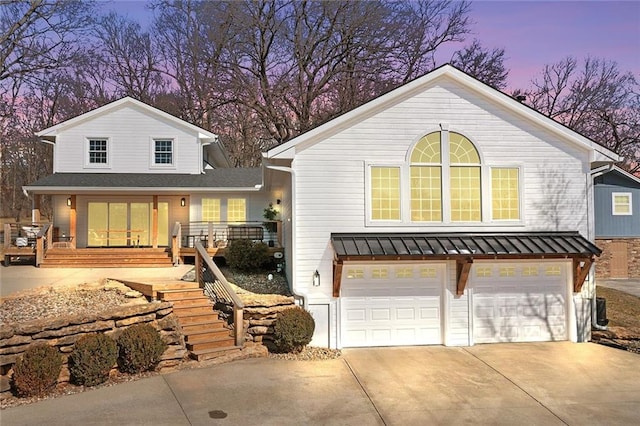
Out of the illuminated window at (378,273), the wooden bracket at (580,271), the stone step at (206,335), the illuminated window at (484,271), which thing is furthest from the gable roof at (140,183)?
the wooden bracket at (580,271)

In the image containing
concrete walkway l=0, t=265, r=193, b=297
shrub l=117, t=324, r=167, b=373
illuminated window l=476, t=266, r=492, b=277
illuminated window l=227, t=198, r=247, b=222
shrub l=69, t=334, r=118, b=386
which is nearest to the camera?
shrub l=69, t=334, r=118, b=386

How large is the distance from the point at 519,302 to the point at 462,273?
1867 millimetres

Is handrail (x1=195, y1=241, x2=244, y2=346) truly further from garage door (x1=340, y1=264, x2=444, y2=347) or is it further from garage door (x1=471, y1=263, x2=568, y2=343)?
garage door (x1=471, y1=263, x2=568, y2=343)

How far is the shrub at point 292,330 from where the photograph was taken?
411 inches

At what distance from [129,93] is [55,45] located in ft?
35.2

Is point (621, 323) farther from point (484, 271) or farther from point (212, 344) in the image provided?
point (212, 344)

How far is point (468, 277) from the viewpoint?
11875 millimetres

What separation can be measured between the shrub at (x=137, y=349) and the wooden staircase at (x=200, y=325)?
1.00m

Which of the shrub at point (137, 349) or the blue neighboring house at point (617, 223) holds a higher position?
the blue neighboring house at point (617, 223)

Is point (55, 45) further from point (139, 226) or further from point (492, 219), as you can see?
point (492, 219)

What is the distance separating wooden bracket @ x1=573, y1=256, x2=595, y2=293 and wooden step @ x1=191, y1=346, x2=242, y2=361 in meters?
8.47

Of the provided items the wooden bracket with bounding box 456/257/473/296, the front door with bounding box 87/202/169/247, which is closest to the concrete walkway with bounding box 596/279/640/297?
the wooden bracket with bounding box 456/257/473/296

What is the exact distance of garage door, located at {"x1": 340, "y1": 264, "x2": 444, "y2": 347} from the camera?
11.7m

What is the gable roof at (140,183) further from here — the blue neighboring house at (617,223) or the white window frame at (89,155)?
the blue neighboring house at (617,223)
